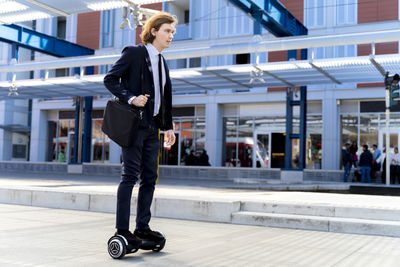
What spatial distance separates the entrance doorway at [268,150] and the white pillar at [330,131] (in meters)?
2.67

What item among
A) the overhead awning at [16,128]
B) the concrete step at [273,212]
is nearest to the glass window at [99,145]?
the overhead awning at [16,128]

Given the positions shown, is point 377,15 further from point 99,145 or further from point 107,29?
point 99,145

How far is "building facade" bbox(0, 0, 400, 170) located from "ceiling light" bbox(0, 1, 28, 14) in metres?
11.6

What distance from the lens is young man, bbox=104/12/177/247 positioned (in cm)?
366

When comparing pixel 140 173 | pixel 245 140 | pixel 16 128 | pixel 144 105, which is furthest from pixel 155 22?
pixel 16 128

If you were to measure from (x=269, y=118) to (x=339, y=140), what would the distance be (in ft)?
13.2

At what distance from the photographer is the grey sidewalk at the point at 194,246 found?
3.54 m

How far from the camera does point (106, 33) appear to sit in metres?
30.0

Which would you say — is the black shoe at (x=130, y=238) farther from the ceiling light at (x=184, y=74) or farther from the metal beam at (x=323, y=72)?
the ceiling light at (x=184, y=74)

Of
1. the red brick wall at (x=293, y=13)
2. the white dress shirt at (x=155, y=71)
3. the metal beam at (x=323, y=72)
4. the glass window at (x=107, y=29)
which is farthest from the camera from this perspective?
the glass window at (x=107, y=29)

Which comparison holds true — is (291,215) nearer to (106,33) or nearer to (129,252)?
(129,252)

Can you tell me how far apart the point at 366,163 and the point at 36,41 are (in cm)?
1404

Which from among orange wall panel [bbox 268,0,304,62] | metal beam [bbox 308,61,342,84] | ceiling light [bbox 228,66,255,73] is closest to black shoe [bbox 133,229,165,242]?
metal beam [bbox 308,61,342,84]

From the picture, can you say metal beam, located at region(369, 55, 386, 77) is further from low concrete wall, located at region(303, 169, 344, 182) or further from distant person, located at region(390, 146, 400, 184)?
distant person, located at region(390, 146, 400, 184)
